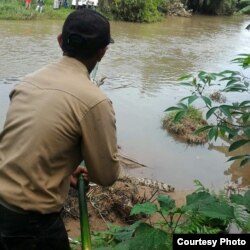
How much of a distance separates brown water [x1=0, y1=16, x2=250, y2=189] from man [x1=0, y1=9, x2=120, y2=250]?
13.4ft

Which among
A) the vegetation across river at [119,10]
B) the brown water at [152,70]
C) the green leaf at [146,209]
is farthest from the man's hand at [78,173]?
the vegetation across river at [119,10]

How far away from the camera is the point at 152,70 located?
1200 centimetres

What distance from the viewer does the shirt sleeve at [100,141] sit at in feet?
5.72

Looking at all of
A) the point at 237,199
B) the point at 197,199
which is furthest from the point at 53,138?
the point at 237,199

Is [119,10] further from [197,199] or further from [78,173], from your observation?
[197,199]

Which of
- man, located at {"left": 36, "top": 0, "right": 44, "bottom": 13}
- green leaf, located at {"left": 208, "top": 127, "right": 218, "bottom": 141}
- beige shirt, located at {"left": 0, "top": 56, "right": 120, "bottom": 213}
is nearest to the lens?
beige shirt, located at {"left": 0, "top": 56, "right": 120, "bottom": 213}

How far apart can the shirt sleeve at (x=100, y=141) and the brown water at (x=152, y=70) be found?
4.06m

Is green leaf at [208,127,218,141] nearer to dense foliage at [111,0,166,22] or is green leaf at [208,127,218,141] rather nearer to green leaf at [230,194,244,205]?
green leaf at [230,194,244,205]

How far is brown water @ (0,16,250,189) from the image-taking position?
6.48 m

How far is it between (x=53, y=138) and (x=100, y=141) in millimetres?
192

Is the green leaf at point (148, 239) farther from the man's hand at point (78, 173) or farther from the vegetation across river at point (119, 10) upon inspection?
the vegetation across river at point (119, 10)

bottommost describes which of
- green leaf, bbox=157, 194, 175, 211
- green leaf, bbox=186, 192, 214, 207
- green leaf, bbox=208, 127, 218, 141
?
green leaf, bbox=157, 194, 175, 211

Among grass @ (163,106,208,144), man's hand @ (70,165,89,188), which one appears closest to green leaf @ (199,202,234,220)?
man's hand @ (70,165,89,188)

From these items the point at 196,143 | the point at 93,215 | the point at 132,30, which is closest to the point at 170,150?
the point at 196,143
